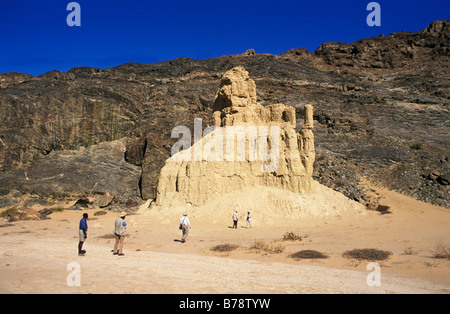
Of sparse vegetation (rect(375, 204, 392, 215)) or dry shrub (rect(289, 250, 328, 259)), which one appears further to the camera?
sparse vegetation (rect(375, 204, 392, 215))

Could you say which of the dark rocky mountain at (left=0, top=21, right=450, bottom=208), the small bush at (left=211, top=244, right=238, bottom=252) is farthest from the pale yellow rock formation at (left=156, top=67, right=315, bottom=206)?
the small bush at (left=211, top=244, right=238, bottom=252)

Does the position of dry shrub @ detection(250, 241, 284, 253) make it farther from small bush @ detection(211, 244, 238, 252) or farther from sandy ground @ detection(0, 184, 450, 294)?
small bush @ detection(211, 244, 238, 252)

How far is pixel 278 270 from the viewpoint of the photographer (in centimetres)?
813

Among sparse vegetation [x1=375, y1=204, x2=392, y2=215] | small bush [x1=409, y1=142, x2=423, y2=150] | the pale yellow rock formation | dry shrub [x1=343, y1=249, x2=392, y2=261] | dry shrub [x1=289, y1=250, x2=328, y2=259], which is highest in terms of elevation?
small bush [x1=409, y1=142, x2=423, y2=150]

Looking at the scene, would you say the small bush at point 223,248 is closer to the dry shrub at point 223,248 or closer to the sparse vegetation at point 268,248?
the dry shrub at point 223,248

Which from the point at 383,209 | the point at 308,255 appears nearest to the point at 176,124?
the point at 383,209

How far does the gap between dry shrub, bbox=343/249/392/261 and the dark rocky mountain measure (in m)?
17.9

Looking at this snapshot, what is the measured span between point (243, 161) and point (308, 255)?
40.9 ft

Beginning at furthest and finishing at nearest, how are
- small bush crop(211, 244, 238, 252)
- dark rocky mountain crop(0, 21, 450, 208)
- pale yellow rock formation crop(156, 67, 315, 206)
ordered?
1. dark rocky mountain crop(0, 21, 450, 208)
2. pale yellow rock formation crop(156, 67, 315, 206)
3. small bush crop(211, 244, 238, 252)

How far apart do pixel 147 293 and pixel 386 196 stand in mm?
27761

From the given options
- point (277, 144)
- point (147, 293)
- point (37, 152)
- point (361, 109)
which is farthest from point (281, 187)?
point (361, 109)

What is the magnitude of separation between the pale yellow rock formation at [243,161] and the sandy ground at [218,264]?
470 centimetres

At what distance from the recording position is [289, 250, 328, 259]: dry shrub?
9.95 meters
